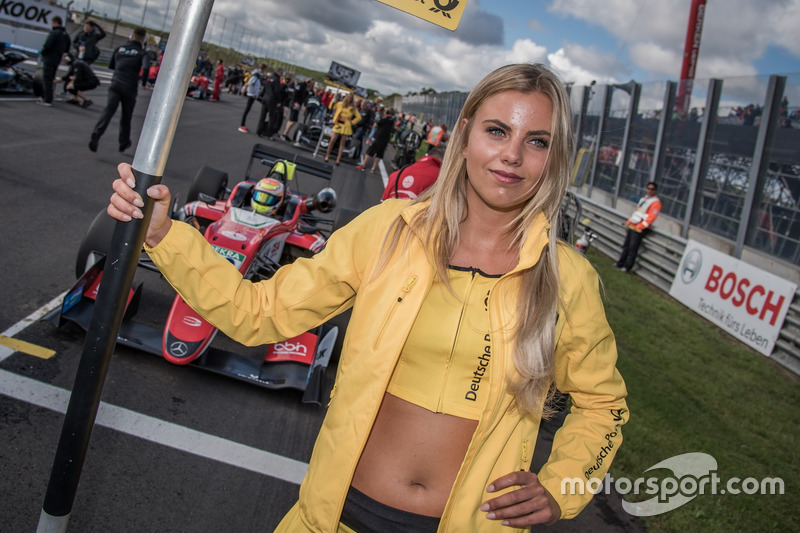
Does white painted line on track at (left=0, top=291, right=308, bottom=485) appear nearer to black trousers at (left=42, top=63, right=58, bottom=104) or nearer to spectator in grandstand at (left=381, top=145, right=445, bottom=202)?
spectator in grandstand at (left=381, top=145, right=445, bottom=202)

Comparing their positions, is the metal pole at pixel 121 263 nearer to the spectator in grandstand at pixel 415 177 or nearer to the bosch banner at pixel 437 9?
the bosch banner at pixel 437 9

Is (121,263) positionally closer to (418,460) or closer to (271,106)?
(418,460)

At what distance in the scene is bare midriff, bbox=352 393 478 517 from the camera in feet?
5.73

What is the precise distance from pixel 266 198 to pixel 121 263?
5547mm

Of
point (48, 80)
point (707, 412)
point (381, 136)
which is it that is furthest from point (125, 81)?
point (707, 412)

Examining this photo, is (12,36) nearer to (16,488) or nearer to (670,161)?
(670,161)

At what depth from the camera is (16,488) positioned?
3.00 meters

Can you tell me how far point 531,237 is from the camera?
1.85m

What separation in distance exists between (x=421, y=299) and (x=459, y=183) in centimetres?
45

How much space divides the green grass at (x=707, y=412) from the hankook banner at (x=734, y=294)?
0.22 m

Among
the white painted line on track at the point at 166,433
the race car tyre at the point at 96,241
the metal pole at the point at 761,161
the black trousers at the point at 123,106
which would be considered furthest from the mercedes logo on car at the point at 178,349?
the metal pole at the point at 761,161

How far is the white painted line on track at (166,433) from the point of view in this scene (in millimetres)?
3723

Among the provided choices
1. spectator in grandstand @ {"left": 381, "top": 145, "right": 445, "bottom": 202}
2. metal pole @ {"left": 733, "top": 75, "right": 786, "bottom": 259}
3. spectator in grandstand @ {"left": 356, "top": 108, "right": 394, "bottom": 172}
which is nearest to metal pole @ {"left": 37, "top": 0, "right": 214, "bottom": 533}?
spectator in grandstand @ {"left": 381, "top": 145, "right": 445, "bottom": 202}

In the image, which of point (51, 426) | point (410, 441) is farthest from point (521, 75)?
point (51, 426)
